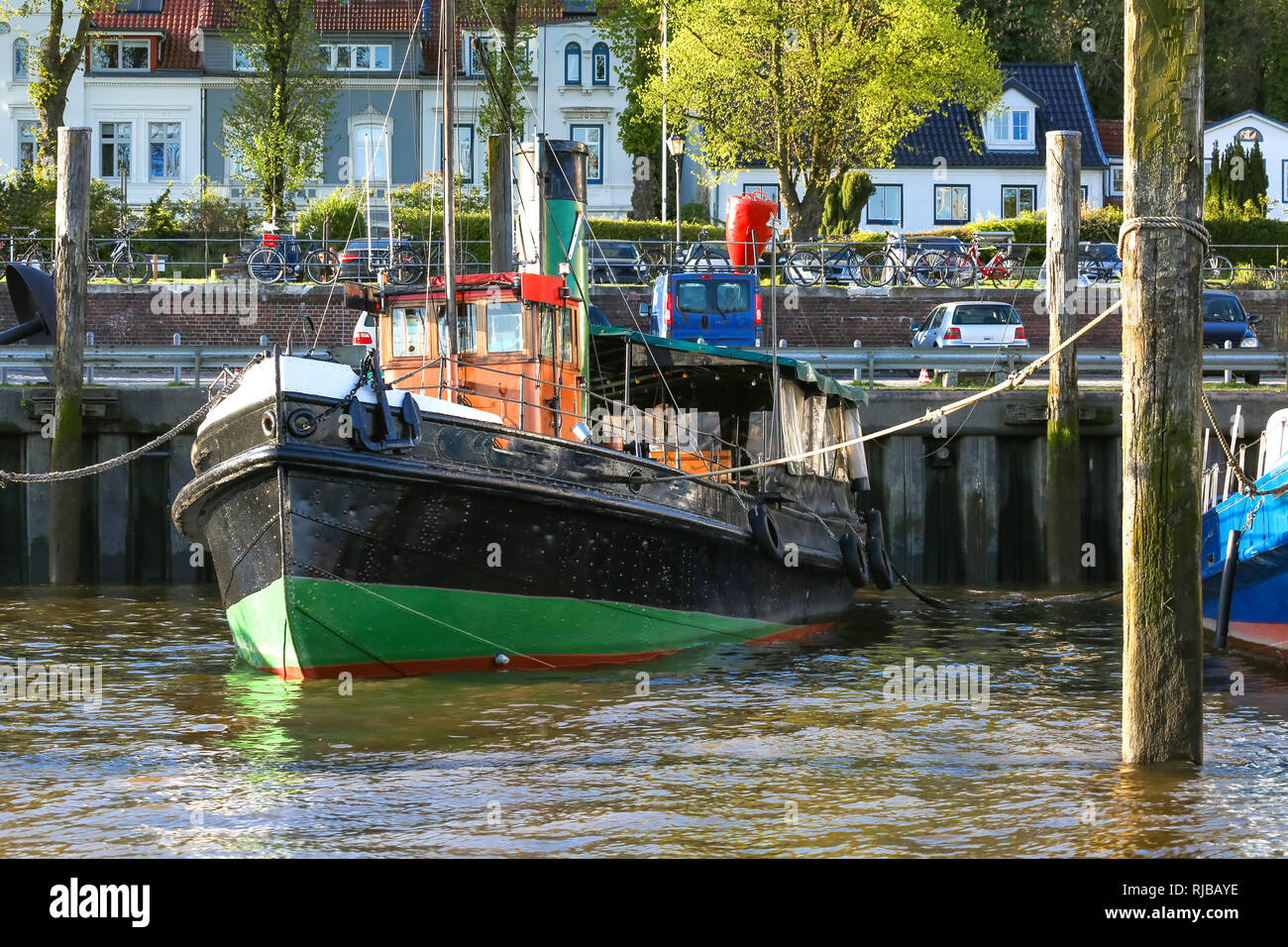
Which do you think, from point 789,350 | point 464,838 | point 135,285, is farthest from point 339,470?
point 135,285

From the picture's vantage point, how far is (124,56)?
4922 cm

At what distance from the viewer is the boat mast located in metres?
12.9

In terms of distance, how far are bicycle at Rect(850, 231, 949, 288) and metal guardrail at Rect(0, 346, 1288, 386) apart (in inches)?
298

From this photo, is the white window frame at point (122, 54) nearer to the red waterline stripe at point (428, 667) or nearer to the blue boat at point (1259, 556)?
the red waterline stripe at point (428, 667)

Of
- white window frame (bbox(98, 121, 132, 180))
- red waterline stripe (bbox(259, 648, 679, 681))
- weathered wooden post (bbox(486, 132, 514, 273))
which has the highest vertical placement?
white window frame (bbox(98, 121, 132, 180))

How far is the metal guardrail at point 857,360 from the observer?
2133 cm

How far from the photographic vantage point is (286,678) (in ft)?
41.2

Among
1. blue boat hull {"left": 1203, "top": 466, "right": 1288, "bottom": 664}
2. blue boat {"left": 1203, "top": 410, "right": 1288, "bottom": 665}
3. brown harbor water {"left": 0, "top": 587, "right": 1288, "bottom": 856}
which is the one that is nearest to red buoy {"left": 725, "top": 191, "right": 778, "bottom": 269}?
blue boat {"left": 1203, "top": 410, "right": 1288, "bottom": 665}

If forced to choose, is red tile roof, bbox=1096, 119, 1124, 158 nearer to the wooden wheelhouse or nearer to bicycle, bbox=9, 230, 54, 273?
bicycle, bbox=9, 230, 54, 273

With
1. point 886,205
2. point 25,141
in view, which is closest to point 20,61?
point 25,141

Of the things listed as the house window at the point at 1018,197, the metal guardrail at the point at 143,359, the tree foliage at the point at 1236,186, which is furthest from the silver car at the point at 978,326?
the house window at the point at 1018,197

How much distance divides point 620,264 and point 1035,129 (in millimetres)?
23753
